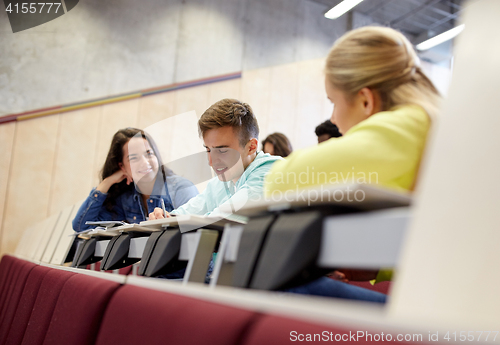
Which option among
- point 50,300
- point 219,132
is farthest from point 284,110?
point 50,300

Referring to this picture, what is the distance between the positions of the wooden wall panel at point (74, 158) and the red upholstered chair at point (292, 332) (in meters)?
3.31

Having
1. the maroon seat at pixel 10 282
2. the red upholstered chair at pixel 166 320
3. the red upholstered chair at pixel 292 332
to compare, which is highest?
the red upholstered chair at pixel 292 332

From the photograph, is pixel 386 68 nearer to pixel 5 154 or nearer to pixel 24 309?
pixel 24 309

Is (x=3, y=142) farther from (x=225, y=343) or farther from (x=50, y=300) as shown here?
(x=225, y=343)

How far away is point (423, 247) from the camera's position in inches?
10.6

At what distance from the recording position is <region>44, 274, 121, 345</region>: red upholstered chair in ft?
1.69

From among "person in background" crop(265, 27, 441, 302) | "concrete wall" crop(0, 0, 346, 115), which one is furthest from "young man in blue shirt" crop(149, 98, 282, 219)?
"concrete wall" crop(0, 0, 346, 115)

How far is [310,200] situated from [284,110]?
3.80 m

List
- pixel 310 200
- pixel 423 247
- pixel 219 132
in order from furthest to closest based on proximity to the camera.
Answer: pixel 219 132
pixel 310 200
pixel 423 247

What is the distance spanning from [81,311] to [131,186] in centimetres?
149

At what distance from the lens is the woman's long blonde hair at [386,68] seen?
0.62 meters

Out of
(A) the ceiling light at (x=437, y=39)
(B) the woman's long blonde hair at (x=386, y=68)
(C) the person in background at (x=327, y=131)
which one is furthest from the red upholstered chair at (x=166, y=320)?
(A) the ceiling light at (x=437, y=39)

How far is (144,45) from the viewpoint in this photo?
11.9 feet

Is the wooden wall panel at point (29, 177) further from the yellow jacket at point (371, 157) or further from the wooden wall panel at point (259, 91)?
the yellow jacket at point (371, 157)
